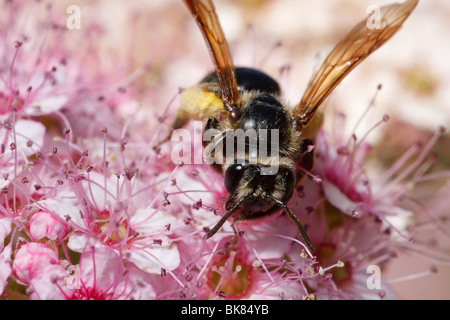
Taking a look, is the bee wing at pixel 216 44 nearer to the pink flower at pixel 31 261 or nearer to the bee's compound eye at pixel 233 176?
the bee's compound eye at pixel 233 176

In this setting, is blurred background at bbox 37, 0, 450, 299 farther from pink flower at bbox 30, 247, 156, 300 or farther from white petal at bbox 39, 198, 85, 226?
pink flower at bbox 30, 247, 156, 300

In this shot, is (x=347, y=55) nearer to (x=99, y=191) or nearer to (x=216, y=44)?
(x=216, y=44)

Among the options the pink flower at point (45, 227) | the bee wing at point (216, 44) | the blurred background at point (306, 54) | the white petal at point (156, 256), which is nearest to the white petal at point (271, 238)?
the white petal at point (156, 256)

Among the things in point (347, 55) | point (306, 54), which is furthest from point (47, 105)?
point (306, 54)

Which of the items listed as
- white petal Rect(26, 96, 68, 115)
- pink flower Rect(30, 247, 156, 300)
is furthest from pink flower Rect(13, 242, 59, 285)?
white petal Rect(26, 96, 68, 115)
